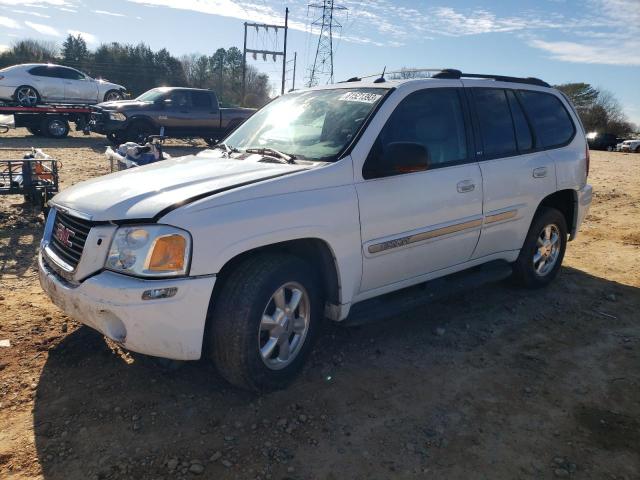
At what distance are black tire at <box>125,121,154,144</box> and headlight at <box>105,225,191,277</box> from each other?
528 inches

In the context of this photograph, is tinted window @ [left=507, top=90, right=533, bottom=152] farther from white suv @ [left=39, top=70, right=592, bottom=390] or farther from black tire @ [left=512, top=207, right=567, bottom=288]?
black tire @ [left=512, top=207, right=567, bottom=288]

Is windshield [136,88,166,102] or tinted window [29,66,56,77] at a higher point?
tinted window [29,66,56,77]

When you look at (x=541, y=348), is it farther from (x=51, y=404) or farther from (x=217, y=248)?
(x=51, y=404)

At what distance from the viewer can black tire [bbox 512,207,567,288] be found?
15.7ft

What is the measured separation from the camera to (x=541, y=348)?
390 centimetres

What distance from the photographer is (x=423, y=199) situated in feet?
11.8

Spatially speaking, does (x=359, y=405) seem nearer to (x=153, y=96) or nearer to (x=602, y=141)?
(x=153, y=96)

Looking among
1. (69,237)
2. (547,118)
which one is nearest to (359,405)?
(69,237)

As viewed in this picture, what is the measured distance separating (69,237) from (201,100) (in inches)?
562

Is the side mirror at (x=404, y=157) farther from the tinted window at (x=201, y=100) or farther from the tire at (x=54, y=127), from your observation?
the tire at (x=54, y=127)

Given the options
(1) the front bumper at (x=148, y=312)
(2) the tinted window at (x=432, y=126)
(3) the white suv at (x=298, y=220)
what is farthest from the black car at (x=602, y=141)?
(1) the front bumper at (x=148, y=312)

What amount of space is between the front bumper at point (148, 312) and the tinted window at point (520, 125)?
317 centimetres

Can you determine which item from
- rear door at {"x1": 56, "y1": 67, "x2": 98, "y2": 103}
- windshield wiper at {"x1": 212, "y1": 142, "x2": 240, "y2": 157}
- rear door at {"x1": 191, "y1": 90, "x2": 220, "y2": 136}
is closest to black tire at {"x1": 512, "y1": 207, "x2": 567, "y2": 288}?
windshield wiper at {"x1": 212, "y1": 142, "x2": 240, "y2": 157}

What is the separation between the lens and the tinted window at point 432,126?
355 cm
